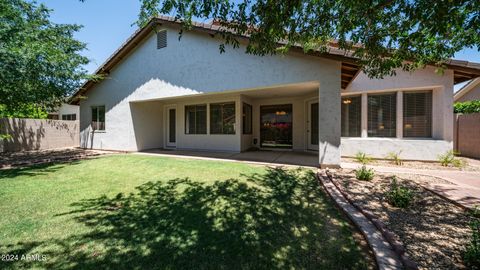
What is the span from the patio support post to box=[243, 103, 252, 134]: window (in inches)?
205

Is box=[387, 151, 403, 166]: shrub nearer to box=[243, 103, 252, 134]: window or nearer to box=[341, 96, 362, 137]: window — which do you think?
box=[341, 96, 362, 137]: window

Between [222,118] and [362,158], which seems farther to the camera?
[222,118]

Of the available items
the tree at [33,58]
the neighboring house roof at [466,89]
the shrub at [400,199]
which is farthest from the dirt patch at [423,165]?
the tree at [33,58]

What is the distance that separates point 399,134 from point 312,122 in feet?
12.0

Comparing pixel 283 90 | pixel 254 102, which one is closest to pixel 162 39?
pixel 254 102

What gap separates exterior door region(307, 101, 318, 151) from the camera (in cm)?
1073

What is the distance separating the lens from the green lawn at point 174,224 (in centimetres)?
252

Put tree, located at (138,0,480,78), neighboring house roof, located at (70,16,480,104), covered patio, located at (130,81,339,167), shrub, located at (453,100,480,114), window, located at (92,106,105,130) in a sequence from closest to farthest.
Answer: tree, located at (138,0,480,78) < neighboring house roof, located at (70,16,480,104) < shrub, located at (453,100,480,114) < covered patio, located at (130,81,339,167) < window, located at (92,106,105,130)

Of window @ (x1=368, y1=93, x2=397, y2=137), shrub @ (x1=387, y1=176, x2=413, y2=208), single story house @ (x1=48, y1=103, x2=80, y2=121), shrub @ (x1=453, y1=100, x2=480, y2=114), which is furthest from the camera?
single story house @ (x1=48, y1=103, x2=80, y2=121)

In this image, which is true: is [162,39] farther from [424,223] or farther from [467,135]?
[467,135]

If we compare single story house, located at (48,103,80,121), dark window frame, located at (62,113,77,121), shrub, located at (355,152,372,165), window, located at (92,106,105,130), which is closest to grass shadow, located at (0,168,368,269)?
shrub, located at (355,152,372,165)

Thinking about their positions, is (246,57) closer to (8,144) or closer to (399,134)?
(399,134)

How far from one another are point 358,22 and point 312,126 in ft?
23.9

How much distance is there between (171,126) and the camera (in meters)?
13.3
